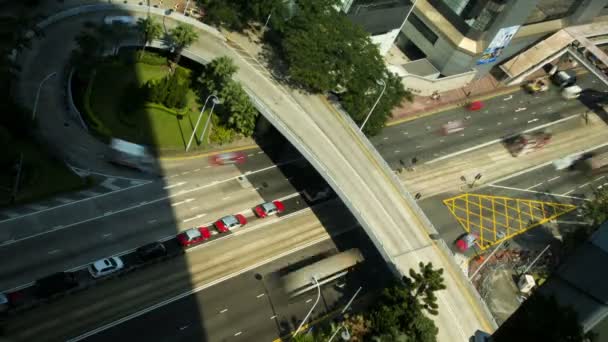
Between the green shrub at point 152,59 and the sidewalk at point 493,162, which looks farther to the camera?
the sidewalk at point 493,162

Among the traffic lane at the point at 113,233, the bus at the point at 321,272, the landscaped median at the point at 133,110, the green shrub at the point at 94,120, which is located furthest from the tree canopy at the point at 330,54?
the green shrub at the point at 94,120

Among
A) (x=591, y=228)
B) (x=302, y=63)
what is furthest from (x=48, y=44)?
(x=591, y=228)

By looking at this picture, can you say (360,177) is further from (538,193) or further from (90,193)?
(538,193)

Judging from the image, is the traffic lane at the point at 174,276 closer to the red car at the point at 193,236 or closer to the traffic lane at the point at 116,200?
the red car at the point at 193,236

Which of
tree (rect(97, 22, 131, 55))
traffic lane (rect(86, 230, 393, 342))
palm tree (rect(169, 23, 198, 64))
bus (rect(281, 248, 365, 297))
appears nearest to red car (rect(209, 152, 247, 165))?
traffic lane (rect(86, 230, 393, 342))

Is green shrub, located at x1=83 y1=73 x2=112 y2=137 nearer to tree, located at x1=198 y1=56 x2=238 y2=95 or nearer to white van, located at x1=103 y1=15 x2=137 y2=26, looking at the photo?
white van, located at x1=103 y1=15 x2=137 y2=26
